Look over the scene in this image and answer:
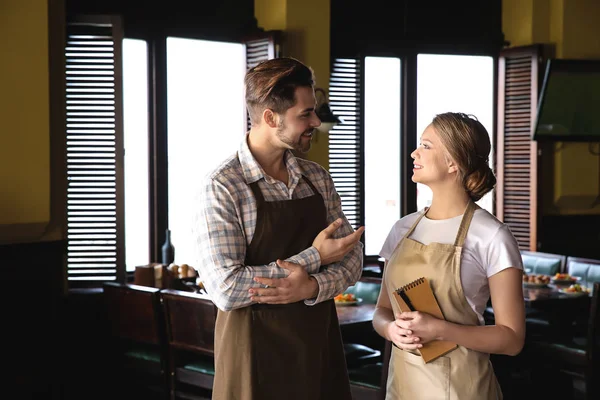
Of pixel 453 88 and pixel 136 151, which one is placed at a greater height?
pixel 453 88

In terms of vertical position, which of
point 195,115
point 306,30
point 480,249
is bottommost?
point 480,249

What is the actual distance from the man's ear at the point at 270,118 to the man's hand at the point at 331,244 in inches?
12.2

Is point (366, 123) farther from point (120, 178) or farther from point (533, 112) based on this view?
point (120, 178)

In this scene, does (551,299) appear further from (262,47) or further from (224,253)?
(224,253)

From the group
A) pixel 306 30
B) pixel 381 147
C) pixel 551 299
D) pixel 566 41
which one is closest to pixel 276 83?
pixel 551 299

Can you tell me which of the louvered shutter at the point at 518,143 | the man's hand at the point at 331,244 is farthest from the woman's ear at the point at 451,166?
the louvered shutter at the point at 518,143

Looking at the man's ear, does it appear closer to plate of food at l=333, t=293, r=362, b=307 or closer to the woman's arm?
the woman's arm

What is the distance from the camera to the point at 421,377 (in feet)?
6.52

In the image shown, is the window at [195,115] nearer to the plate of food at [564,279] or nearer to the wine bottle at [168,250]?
the wine bottle at [168,250]

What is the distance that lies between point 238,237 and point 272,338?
287mm

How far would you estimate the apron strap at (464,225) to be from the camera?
195 cm

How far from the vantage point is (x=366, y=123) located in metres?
6.37

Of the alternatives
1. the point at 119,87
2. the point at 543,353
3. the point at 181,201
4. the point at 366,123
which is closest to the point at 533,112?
the point at 366,123

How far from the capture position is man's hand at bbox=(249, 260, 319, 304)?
196 centimetres
